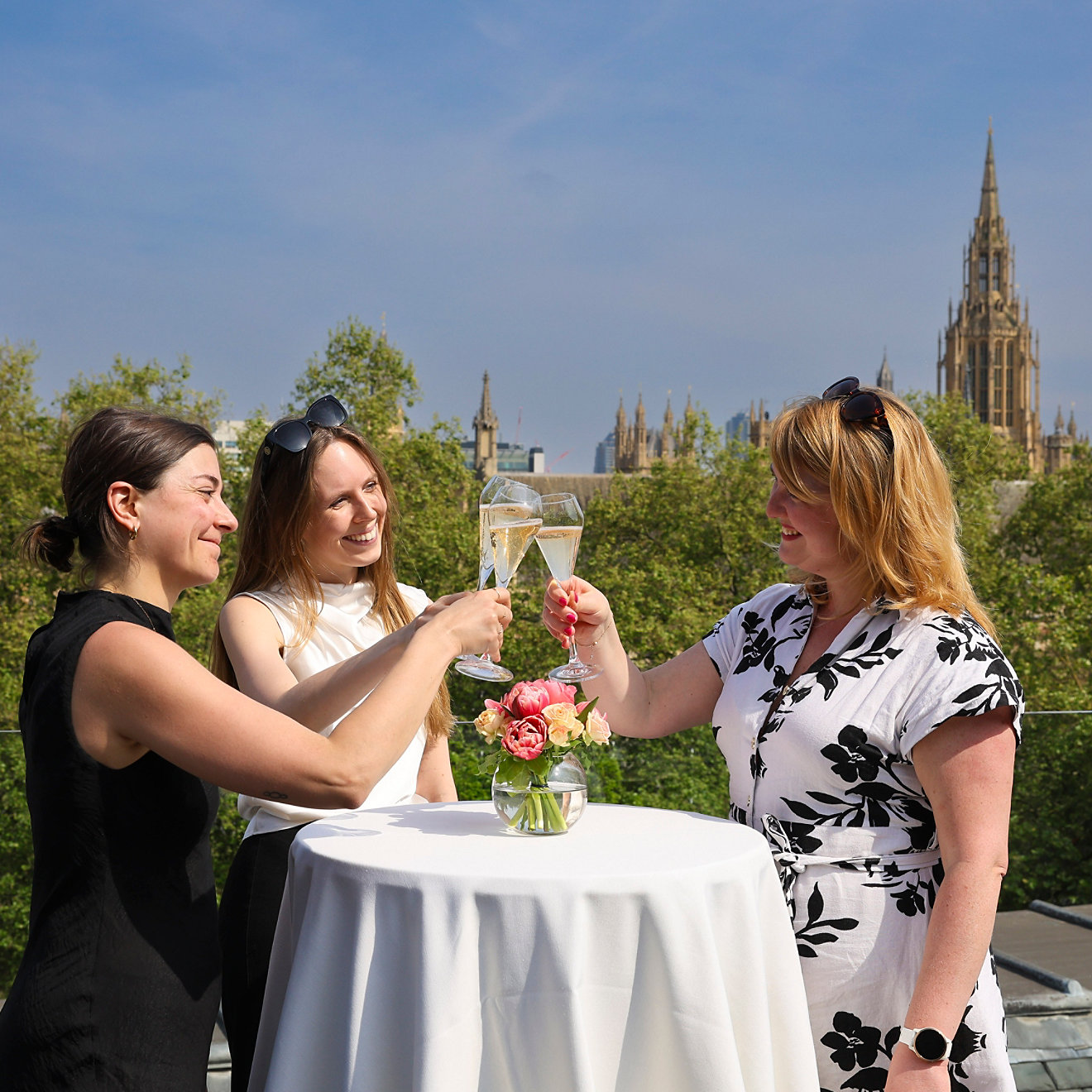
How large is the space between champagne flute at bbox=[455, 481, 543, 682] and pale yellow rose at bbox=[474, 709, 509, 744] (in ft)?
0.44

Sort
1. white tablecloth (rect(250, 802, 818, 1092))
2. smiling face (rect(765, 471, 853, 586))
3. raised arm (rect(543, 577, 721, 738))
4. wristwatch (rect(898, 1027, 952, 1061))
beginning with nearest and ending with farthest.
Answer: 1. white tablecloth (rect(250, 802, 818, 1092))
2. wristwatch (rect(898, 1027, 952, 1061))
3. smiling face (rect(765, 471, 853, 586))
4. raised arm (rect(543, 577, 721, 738))

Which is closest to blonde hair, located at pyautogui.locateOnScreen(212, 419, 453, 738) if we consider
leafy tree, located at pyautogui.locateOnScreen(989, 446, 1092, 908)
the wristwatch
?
the wristwatch

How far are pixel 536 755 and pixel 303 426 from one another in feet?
4.23

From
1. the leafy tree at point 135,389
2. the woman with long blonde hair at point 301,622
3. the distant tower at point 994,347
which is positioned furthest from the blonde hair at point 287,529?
the distant tower at point 994,347

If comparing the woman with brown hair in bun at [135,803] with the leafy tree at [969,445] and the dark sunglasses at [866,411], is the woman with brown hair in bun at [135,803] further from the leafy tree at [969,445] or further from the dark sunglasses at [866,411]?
the leafy tree at [969,445]

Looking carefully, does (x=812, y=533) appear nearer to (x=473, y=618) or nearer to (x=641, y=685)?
(x=641, y=685)

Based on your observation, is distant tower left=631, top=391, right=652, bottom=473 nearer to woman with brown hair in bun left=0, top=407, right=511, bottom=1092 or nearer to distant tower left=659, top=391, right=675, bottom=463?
distant tower left=659, top=391, right=675, bottom=463

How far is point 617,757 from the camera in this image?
6.01 meters

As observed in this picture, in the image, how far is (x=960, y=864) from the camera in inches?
95.4

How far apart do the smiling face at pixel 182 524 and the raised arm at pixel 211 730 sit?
350 millimetres

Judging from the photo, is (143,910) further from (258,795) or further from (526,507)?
(526,507)

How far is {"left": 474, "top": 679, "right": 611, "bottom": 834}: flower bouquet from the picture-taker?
250 cm

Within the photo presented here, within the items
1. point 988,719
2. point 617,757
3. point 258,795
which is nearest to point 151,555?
point 258,795

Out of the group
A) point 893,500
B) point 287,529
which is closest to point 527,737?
point 893,500
